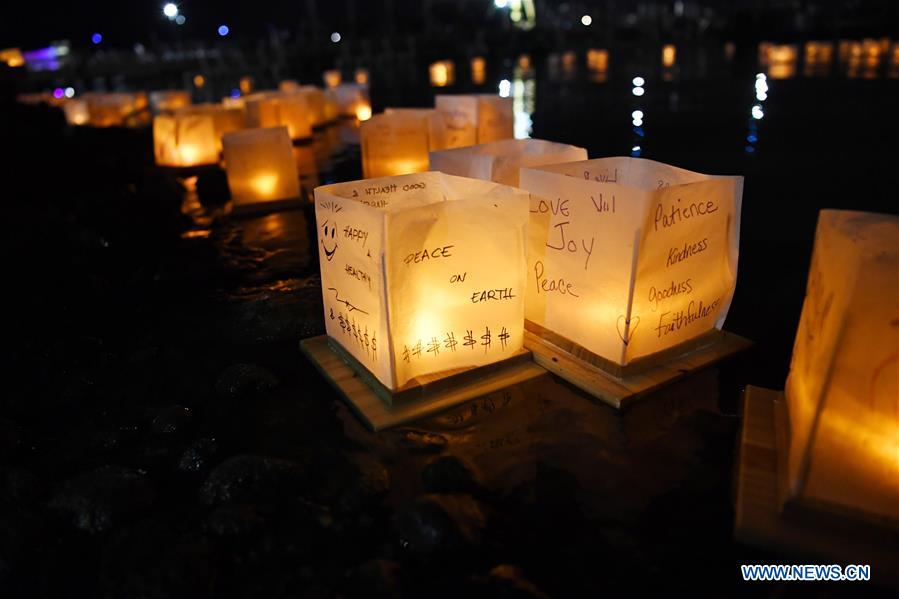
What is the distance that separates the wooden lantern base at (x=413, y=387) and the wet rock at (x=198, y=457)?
101cm

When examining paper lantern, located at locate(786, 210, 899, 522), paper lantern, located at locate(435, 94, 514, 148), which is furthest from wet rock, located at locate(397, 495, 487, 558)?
paper lantern, located at locate(435, 94, 514, 148)

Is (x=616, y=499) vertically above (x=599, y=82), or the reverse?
(x=599, y=82)

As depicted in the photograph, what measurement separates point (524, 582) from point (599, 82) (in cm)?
3140

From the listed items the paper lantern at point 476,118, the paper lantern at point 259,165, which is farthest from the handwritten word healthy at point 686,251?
the paper lantern at point 476,118

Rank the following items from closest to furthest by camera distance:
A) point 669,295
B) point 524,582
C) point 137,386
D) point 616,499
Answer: point 524,582
point 616,499
point 669,295
point 137,386

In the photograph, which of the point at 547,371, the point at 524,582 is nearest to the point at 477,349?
the point at 547,371

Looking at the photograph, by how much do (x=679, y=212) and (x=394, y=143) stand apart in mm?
8055

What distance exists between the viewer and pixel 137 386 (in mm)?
5352

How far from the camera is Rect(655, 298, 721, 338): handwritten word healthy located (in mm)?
4676

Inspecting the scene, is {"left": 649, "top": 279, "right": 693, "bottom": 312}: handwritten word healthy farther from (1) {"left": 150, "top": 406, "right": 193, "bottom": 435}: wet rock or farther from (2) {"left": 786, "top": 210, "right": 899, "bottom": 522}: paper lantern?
(1) {"left": 150, "top": 406, "right": 193, "bottom": 435}: wet rock

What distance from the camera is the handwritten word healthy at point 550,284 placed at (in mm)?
4785

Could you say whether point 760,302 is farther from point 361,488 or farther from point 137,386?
point 137,386

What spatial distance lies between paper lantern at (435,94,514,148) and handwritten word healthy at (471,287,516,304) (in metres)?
8.49
